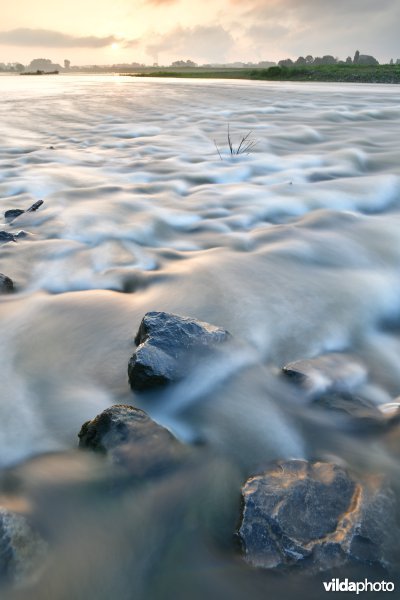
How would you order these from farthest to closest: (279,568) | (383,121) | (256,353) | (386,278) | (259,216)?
(383,121)
(259,216)
(386,278)
(256,353)
(279,568)

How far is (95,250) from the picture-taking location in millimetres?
3859

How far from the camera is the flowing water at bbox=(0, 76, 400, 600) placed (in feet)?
4.91

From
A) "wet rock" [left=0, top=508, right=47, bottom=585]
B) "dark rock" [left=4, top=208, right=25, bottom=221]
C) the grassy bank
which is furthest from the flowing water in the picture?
the grassy bank

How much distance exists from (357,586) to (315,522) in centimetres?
20

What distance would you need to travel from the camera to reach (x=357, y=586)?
134 cm

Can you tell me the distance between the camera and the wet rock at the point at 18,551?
134 cm

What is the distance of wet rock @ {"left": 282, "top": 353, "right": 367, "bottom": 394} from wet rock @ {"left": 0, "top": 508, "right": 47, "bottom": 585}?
1.30m

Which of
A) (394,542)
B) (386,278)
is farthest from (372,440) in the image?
(386,278)

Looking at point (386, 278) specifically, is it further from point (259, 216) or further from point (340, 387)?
point (259, 216)

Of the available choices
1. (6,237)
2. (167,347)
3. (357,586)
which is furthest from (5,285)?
(357,586)

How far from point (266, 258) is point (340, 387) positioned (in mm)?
1641

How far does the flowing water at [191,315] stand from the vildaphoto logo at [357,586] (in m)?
0.06

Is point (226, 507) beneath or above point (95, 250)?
beneath

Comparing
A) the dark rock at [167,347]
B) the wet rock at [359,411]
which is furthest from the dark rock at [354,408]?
the dark rock at [167,347]
